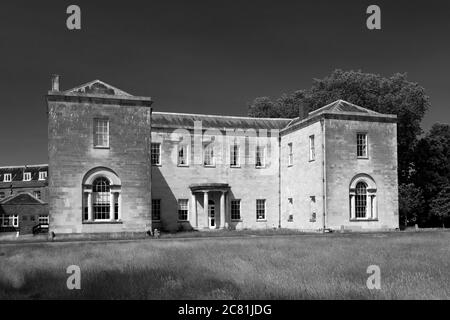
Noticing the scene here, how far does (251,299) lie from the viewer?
34.6 ft

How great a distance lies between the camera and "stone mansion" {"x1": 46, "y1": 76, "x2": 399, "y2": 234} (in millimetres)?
33312

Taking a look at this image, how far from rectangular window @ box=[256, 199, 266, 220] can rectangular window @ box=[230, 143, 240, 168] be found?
3.58 metres

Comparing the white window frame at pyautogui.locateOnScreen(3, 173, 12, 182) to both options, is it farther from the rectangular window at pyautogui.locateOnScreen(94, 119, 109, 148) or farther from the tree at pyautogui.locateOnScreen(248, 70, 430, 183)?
the rectangular window at pyautogui.locateOnScreen(94, 119, 109, 148)

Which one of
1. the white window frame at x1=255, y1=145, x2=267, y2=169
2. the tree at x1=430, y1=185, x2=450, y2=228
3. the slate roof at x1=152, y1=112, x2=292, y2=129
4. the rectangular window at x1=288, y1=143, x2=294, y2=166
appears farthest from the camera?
the tree at x1=430, y1=185, x2=450, y2=228

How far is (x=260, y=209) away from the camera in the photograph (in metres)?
44.6

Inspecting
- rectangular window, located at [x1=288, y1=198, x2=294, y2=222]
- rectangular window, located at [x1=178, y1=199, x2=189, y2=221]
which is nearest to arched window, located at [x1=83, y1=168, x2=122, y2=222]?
rectangular window, located at [x1=178, y1=199, x2=189, y2=221]

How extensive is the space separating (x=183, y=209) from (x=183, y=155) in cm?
429

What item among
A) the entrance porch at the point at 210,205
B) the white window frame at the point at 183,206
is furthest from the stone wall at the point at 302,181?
the white window frame at the point at 183,206

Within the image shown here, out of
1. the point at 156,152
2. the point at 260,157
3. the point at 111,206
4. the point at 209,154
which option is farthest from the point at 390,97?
the point at 111,206

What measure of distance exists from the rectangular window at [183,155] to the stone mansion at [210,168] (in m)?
0.08

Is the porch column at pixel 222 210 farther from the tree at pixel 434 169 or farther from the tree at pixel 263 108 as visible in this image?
the tree at pixel 263 108

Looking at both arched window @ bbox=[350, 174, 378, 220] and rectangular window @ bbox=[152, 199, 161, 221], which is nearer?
arched window @ bbox=[350, 174, 378, 220]

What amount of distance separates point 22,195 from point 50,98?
33.1 metres
